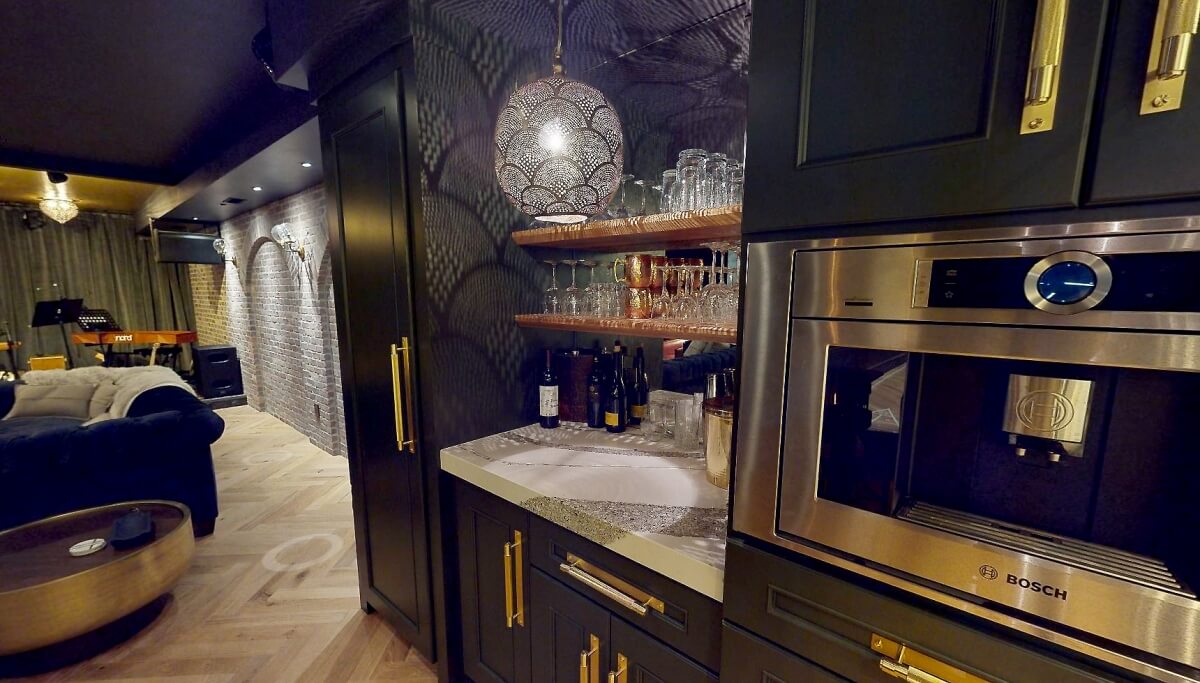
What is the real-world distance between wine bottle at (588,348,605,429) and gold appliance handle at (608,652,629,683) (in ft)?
2.66

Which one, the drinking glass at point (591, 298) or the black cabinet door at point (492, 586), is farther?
the drinking glass at point (591, 298)

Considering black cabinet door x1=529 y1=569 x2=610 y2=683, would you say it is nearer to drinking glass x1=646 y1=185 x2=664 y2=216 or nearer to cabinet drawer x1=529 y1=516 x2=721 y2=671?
cabinet drawer x1=529 y1=516 x2=721 y2=671

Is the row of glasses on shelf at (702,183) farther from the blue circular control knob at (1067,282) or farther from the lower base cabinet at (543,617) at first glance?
the lower base cabinet at (543,617)

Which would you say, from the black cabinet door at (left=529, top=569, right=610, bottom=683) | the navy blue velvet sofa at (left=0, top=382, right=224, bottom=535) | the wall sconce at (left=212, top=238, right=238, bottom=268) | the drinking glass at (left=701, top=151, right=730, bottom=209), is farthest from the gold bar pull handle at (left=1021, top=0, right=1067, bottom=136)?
the wall sconce at (left=212, top=238, right=238, bottom=268)

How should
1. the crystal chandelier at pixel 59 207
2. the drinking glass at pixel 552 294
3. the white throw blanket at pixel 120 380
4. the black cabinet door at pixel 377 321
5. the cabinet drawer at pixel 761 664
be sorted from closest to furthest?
the cabinet drawer at pixel 761 664, the black cabinet door at pixel 377 321, the drinking glass at pixel 552 294, the white throw blanket at pixel 120 380, the crystal chandelier at pixel 59 207

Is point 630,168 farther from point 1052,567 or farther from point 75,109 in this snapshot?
point 75,109

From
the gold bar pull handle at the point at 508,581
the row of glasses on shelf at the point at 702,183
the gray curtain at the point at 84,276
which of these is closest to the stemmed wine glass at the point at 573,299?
the row of glasses on shelf at the point at 702,183

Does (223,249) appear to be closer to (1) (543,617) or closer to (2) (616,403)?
(2) (616,403)

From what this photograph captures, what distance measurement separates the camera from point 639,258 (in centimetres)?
148

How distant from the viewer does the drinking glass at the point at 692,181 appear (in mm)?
1340

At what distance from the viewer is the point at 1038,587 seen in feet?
1.91

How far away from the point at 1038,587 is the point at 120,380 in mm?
5392

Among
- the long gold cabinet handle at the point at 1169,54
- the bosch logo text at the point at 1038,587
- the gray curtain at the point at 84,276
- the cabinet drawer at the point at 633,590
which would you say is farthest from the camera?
the gray curtain at the point at 84,276

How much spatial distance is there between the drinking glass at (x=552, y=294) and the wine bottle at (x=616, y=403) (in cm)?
31
